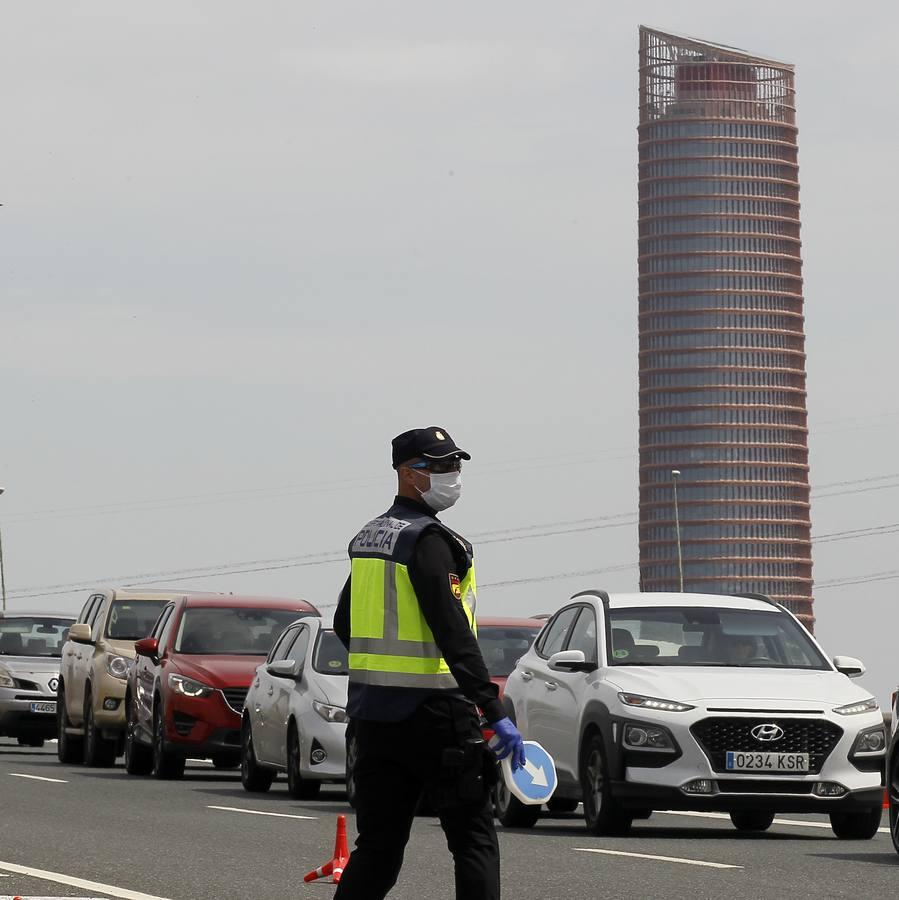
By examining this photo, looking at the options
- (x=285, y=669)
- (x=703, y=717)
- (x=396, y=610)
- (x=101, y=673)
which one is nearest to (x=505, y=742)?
(x=396, y=610)

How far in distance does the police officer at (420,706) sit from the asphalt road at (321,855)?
3636 millimetres

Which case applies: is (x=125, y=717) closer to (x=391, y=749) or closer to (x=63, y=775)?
(x=63, y=775)

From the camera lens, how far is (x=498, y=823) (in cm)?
1850

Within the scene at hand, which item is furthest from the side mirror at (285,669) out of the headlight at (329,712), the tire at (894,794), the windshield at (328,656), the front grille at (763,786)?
the tire at (894,794)

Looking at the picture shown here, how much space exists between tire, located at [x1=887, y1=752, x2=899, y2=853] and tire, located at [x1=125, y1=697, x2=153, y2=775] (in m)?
12.4

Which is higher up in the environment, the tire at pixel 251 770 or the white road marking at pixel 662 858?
the tire at pixel 251 770

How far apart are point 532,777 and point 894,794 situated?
6.78 m

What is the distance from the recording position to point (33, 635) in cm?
3306

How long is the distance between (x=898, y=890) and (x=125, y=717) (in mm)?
15990

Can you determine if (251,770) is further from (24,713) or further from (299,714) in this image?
(24,713)

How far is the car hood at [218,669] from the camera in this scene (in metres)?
23.6

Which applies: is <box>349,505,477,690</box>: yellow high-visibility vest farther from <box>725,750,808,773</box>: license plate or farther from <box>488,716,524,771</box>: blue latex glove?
<box>725,750,808,773</box>: license plate

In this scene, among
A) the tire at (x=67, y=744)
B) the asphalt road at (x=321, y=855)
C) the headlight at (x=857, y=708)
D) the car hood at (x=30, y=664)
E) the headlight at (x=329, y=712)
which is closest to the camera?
the asphalt road at (x=321, y=855)

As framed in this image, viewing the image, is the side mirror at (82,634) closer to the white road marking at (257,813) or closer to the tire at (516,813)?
the white road marking at (257,813)
